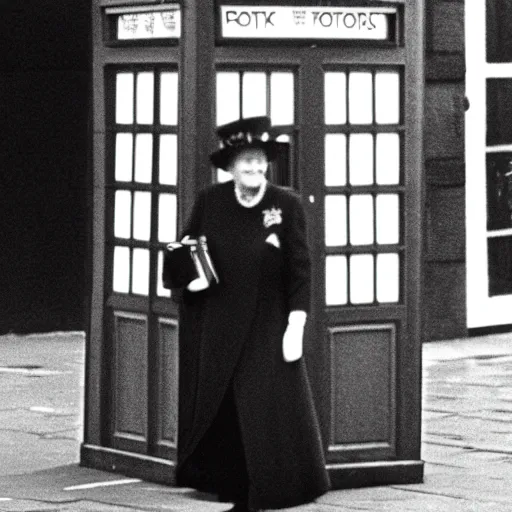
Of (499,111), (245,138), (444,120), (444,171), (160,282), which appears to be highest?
(499,111)

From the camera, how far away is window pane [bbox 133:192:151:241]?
10.2 meters

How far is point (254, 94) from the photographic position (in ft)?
32.2

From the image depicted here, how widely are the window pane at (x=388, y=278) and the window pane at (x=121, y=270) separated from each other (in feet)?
4.17

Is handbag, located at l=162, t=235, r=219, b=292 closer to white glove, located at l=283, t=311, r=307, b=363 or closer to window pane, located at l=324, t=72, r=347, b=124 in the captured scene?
white glove, located at l=283, t=311, r=307, b=363

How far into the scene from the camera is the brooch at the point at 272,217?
8.95m

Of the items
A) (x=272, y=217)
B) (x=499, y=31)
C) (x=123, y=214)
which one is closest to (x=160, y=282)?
(x=123, y=214)

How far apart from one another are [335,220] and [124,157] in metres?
1.16

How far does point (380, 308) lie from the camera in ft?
33.4

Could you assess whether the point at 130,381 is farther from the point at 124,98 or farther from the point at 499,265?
the point at 499,265

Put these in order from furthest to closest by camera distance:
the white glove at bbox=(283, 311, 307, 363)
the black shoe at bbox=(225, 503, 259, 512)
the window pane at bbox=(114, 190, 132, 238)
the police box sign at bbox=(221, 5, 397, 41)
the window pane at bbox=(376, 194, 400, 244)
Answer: the window pane at bbox=(114, 190, 132, 238) → the window pane at bbox=(376, 194, 400, 244) → the police box sign at bbox=(221, 5, 397, 41) → the black shoe at bbox=(225, 503, 259, 512) → the white glove at bbox=(283, 311, 307, 363)

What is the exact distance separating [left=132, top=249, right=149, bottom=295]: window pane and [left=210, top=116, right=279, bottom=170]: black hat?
55.6 inches

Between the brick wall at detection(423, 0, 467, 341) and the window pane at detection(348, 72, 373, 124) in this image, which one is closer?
the window pane at detection(348, 72, 373, 124)

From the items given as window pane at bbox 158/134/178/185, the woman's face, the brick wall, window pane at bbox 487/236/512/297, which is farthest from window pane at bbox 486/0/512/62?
the woman's face

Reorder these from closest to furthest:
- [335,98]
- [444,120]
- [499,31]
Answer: [335,98] < [444,120] < [499,31]
